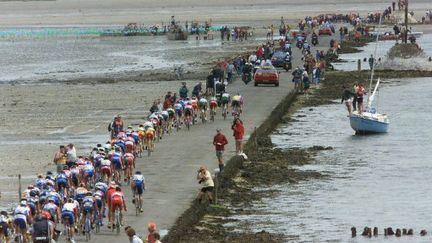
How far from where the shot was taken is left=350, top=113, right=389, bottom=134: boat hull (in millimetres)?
61781

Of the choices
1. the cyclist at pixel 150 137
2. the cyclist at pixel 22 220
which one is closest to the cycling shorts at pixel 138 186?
the cyclist at pixel 22 220

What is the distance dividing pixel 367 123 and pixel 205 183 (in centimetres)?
2329

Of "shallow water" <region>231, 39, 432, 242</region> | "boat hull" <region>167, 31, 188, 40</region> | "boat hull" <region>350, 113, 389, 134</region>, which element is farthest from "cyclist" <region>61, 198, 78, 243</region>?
"boat hull" <region>167, 31, 188, 40</region>

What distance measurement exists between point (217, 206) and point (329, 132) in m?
23.1

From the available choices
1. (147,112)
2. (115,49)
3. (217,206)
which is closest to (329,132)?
(147,112)

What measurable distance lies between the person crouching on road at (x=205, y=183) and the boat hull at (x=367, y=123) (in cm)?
2215

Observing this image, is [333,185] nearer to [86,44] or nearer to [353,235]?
[353,235]

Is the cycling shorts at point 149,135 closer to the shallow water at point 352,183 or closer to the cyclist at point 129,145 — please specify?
the cyclist at point 129,145

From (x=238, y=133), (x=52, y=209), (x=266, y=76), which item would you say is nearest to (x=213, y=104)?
(x=238, y=133)

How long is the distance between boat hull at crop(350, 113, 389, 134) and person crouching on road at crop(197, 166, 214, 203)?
22152 millimetres

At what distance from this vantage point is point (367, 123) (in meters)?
61.9

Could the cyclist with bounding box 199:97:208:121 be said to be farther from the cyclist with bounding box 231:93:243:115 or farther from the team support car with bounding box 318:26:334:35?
the team support car with bounding box 318:26:334:35

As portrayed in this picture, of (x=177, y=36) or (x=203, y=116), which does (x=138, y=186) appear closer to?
(x=203, y=116)

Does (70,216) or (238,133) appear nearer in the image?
(70,216)
